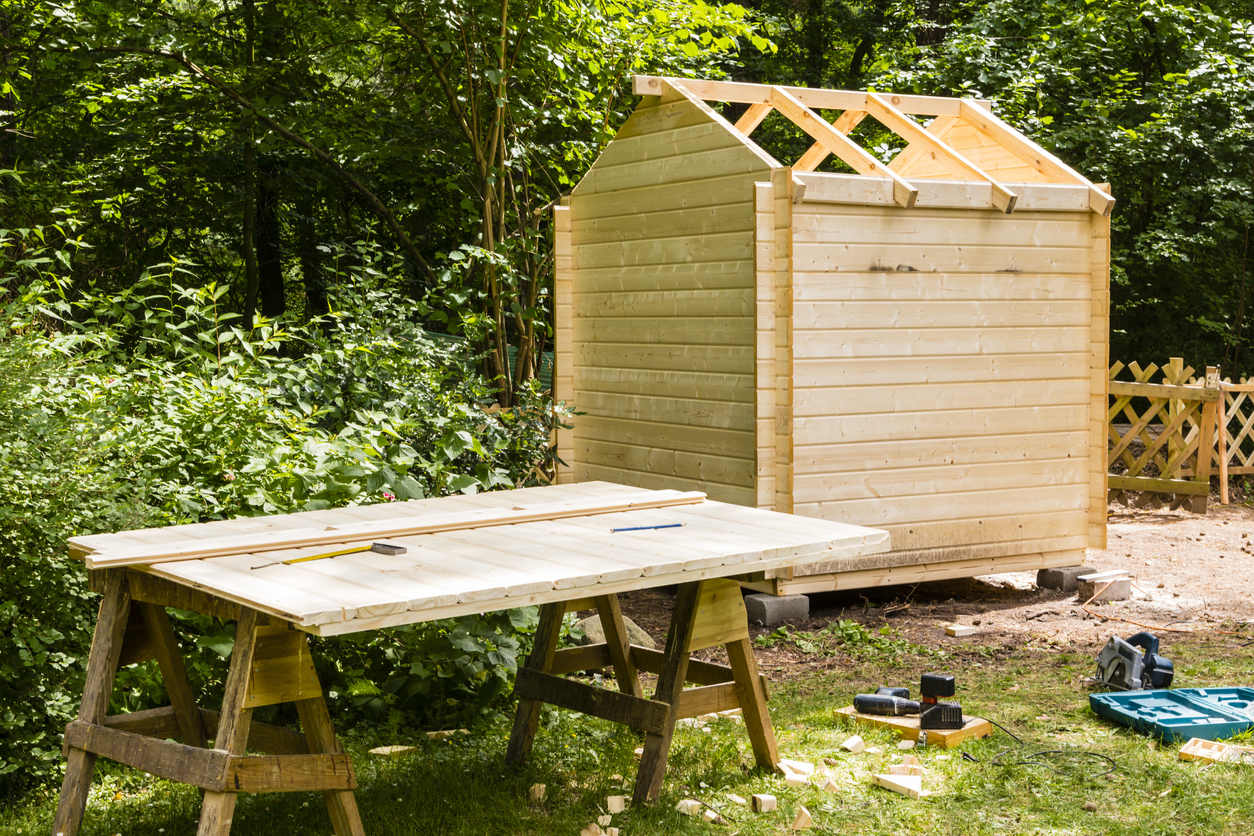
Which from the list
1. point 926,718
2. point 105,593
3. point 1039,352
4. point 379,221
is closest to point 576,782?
point 926,718

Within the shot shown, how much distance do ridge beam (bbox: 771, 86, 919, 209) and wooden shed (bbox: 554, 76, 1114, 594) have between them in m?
0.02

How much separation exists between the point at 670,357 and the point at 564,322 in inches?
47.2

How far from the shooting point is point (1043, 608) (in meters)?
7.13

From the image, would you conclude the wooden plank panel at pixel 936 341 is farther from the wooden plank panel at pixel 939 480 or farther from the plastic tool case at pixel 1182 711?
the plastic tool case at pixel 1182 711

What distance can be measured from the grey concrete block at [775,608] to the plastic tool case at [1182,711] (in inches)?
78.6

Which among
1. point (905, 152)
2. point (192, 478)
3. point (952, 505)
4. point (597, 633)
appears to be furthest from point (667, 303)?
point (192, 478)

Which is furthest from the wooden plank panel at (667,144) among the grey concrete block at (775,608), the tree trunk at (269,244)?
the tree trunk at (269,244)

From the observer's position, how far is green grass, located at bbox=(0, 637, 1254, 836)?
143 inches

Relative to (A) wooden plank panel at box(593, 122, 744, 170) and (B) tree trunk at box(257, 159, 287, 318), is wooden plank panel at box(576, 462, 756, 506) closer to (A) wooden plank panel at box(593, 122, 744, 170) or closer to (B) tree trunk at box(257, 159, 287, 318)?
(A) wooden plank panel at box(593, 122, 744, 170)

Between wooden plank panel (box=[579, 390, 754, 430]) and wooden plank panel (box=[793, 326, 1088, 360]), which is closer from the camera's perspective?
wooden plank panel (box=[793, 326, 1088, 360])

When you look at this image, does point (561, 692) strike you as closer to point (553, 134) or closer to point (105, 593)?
point (105, 593)

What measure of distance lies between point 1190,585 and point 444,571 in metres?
6.65

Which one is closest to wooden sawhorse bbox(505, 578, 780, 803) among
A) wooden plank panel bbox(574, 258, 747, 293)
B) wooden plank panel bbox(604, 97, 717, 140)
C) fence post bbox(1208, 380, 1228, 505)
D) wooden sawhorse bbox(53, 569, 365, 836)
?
wooden sawhorse bbox(53, 569, 365, 836)

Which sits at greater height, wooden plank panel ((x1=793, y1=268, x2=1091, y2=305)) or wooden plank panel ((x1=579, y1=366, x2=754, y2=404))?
wooden plank panel ((x1=793, y1=268, x2=1091, y2=305))
